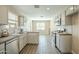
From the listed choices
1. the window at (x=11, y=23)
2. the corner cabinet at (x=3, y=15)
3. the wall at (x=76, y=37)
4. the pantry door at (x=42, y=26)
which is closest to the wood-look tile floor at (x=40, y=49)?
the wall at (x=76, y=37)

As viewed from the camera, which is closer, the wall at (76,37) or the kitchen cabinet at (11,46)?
the kitchen cabinet at (11,46)

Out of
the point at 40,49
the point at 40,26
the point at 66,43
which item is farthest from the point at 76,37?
the point at 40,26

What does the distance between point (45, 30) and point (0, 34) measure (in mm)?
4846

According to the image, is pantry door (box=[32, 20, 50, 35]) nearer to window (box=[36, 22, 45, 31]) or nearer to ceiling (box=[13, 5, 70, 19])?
window (box=[36, 22, 45, 31])

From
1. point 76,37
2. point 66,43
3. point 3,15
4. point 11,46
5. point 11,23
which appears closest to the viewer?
point 11,46

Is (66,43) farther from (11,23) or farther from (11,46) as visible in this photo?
(11,23)

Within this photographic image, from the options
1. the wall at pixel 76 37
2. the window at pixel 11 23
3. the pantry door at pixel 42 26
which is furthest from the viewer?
the pantry door at pixel 42 26

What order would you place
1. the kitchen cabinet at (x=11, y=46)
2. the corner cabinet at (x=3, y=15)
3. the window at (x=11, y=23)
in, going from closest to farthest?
1. the kitchen cabinet at (x=11, y=46)
2. the corner cabinet at (x=3, y=15)
3. the window at (x=11, y=23)

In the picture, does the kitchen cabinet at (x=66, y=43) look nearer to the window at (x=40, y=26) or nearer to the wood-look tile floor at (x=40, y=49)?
the wood-look tile floor at (x=40, y=49)

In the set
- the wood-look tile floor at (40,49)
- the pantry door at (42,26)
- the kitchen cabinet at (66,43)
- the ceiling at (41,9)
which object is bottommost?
the wood-look tile floor at (40,49)

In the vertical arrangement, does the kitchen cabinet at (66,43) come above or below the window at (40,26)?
below
